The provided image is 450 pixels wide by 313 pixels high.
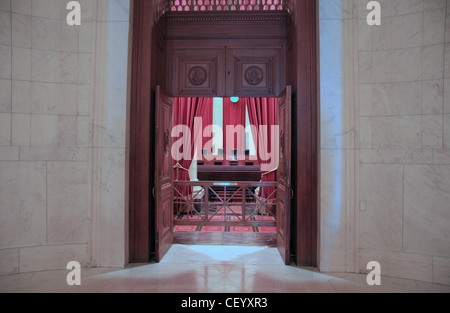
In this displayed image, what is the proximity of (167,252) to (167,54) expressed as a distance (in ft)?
10.1

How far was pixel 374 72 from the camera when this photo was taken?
3402 mm

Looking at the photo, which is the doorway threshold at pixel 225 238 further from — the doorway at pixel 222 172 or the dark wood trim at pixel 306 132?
the dark wood trim at pixel 306 132

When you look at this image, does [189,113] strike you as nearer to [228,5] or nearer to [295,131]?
[228,5]

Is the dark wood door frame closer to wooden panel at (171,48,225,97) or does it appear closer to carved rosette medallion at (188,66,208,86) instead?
wooden panel at (171,48,225,97)

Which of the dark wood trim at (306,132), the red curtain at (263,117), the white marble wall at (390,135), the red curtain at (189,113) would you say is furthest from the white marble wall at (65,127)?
the red curtain at (263,117)

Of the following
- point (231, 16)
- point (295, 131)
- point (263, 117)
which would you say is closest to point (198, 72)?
point (231, 16)

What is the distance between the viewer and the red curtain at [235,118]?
9047mm

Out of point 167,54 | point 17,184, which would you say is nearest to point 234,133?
point 167,54

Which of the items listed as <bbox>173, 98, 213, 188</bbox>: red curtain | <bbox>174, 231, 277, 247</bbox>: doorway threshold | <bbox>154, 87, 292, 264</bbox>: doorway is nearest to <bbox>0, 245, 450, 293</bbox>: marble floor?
<bbox>154, 87, 292, 264</bbox>: doorway

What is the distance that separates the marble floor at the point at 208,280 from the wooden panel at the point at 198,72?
2550 mm
